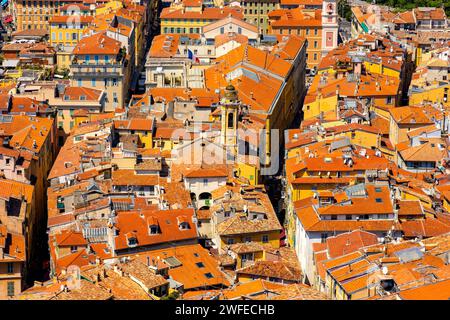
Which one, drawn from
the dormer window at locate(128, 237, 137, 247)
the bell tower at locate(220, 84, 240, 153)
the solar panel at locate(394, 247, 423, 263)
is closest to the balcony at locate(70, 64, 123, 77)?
the bell tower at locate(220, 84, 240, 153)

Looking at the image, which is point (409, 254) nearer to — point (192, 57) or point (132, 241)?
Answer: point (132, 241)

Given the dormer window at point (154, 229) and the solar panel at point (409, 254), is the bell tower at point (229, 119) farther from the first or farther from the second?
the solar panel at point (409, 254)

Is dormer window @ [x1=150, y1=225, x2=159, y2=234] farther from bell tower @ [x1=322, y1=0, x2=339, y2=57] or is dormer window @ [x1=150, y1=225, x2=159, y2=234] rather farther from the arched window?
bell tower @ [x1=322, y1=0, x2=339, y2=57]

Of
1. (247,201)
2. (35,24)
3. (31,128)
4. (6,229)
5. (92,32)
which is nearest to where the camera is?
(6,229)

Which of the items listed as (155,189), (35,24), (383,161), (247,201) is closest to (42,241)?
(155,189)

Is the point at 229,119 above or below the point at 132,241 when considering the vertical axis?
above

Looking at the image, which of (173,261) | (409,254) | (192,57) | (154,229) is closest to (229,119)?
(154,229)

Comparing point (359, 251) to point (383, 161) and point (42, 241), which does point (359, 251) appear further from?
point (42, 241)

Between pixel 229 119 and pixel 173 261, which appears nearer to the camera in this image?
pixel 173 261
